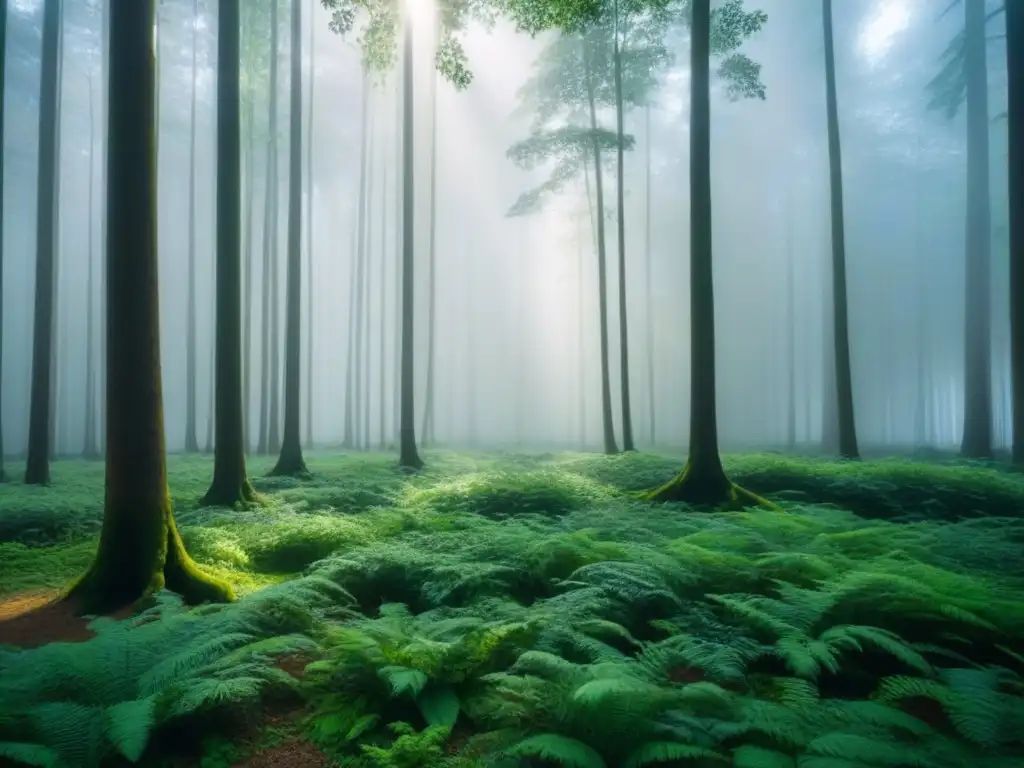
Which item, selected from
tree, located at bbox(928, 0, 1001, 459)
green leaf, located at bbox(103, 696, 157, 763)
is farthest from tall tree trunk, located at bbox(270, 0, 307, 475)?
tree, located at bbox(928, 0, 1001, 459)

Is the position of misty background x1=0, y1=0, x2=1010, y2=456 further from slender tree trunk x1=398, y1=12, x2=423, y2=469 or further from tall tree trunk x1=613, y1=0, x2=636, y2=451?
tall tree trunk x1=613, y1=0, x2=636, y2=451

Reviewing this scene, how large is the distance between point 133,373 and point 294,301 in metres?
9.13

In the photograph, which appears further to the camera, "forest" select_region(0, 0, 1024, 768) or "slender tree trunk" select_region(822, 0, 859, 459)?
"slender tree trunk" select_region(822, 0, 859, 459)

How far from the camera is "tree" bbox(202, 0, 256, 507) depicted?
9.19 m

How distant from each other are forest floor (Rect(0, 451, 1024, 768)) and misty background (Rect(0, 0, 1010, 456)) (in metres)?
16.3

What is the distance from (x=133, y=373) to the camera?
5496 mm

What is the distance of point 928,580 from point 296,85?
52.7 ft

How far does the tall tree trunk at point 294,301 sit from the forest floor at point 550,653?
680cm

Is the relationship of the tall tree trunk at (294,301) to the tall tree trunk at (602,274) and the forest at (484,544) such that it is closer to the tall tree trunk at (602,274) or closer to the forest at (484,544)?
the forest at (484,544)

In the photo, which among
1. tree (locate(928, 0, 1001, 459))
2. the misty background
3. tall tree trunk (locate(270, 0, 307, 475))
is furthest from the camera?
the misty background

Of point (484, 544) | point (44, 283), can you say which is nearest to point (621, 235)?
point (484, 544)

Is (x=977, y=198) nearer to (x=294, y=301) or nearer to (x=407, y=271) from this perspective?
(x=407, y=271)

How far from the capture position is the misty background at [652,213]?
29.2m

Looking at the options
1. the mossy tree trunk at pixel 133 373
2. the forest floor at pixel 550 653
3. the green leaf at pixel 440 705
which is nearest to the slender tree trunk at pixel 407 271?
the forest floor at pixel 550 653
